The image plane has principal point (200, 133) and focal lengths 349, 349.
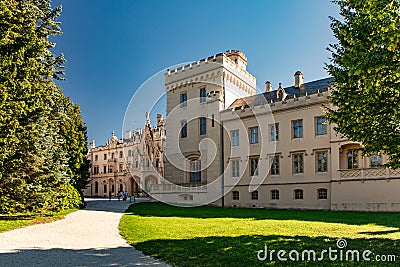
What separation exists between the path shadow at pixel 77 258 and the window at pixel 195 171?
82.1ft

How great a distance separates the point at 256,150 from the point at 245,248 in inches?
873

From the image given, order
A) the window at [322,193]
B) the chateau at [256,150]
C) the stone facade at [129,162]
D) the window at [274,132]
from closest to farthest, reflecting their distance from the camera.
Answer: the chateau at [256,150], the window at [322,193], the window at [274,132], the stone facade at [129,162]

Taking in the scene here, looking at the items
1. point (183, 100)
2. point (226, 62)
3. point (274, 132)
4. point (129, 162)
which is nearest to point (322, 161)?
point (274, 132)

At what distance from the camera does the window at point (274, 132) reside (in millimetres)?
29908

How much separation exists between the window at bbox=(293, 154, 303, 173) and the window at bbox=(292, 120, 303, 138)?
165 centimetres

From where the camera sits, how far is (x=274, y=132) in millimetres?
30031

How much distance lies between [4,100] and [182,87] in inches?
973

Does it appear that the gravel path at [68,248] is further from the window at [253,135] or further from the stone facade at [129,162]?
the stone facade at [129,162]

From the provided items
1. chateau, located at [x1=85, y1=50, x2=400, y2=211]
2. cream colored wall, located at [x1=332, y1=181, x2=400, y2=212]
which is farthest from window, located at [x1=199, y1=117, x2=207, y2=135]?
cream colored wall, located at [x1=332, y1=181, x2=400, y2=212]

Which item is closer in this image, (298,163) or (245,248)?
(245,248)

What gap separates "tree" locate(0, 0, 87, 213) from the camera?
51.6ft

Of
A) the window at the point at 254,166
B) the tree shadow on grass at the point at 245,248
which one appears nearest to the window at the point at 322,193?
the window at the point at 254,166

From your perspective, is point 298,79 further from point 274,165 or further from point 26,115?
point 26,115

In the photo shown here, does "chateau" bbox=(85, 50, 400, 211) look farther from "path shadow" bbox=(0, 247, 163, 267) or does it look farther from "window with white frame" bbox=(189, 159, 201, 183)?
"path shadow" bbox=(0, 247, 163, 267)
